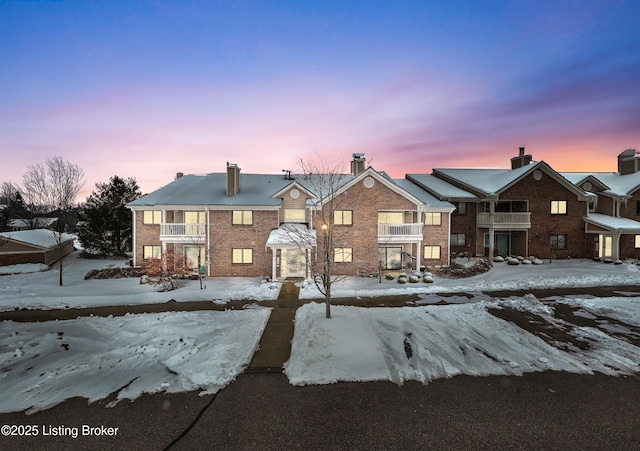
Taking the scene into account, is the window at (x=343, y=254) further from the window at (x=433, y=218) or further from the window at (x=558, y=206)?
the window at (x=558, y=206)

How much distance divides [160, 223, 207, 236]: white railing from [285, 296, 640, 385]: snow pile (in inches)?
537

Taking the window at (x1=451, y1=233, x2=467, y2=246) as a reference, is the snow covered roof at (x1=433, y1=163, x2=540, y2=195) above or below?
above

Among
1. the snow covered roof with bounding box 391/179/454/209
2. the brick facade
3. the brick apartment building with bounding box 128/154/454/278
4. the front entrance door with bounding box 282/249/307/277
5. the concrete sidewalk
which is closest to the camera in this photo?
the concrete sidewalk

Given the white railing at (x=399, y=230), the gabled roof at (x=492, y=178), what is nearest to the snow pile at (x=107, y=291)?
the white railing at (x=399, y=230)

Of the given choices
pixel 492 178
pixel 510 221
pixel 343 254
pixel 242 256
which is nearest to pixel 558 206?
pixel 510 221

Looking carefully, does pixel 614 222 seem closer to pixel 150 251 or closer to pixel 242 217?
pixel 242 217

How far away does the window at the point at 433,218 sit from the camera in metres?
24.8

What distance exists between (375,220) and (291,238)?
7.09 metres

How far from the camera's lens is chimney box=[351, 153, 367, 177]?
2905cm

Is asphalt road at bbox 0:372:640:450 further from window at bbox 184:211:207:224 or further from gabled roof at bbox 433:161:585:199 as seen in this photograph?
gabled roof at bbox 433:161:585:199

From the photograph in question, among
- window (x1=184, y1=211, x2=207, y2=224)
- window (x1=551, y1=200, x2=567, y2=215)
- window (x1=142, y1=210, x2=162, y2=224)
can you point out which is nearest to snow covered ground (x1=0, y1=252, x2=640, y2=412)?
window (x1=184, y1=211, x2=207, y2=224)

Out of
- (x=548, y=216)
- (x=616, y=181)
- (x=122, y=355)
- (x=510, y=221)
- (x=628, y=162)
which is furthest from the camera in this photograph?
(x=628, y=162)

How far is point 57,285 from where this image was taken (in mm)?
19859

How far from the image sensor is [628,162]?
32906mm
